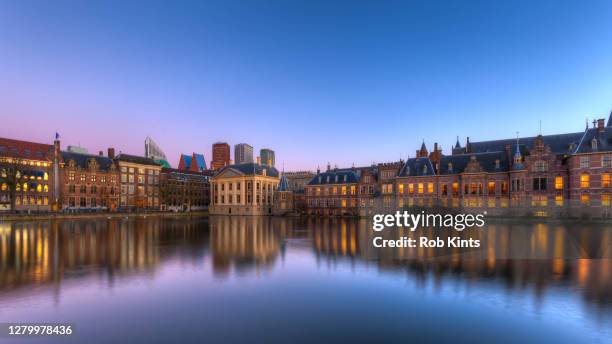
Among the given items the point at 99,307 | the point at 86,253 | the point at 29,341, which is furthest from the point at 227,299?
the point at 86,253

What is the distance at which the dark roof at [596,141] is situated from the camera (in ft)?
182

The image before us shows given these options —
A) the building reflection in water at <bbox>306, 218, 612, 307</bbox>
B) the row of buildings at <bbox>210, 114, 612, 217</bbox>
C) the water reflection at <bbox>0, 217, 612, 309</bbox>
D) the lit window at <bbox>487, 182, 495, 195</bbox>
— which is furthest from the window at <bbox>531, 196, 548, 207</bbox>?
the water reflection at <bbox>0, 217, 612, 309</bbox>

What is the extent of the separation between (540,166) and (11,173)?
381ft

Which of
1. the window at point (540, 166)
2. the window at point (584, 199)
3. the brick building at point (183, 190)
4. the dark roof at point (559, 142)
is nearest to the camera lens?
the window at point (584, 199)

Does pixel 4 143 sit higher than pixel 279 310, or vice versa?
pixel 4 143

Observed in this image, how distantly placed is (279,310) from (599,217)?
66981 millimetres

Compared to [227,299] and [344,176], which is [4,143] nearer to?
[344,176]

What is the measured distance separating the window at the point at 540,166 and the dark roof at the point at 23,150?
118 meters

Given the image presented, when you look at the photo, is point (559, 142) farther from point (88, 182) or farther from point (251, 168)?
point (88, 182)

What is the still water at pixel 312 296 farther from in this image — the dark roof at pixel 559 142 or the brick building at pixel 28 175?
the brick building at pixel 28 175

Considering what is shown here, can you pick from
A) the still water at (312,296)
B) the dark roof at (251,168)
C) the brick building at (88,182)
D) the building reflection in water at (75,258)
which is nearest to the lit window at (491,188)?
the still water at (312,296)

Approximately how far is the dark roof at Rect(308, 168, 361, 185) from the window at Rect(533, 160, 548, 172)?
39.4 metres

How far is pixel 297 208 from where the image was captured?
10169 cm

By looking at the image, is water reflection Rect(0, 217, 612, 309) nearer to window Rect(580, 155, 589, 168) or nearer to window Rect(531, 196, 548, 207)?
window Rect(531, 196, 548, 207)
